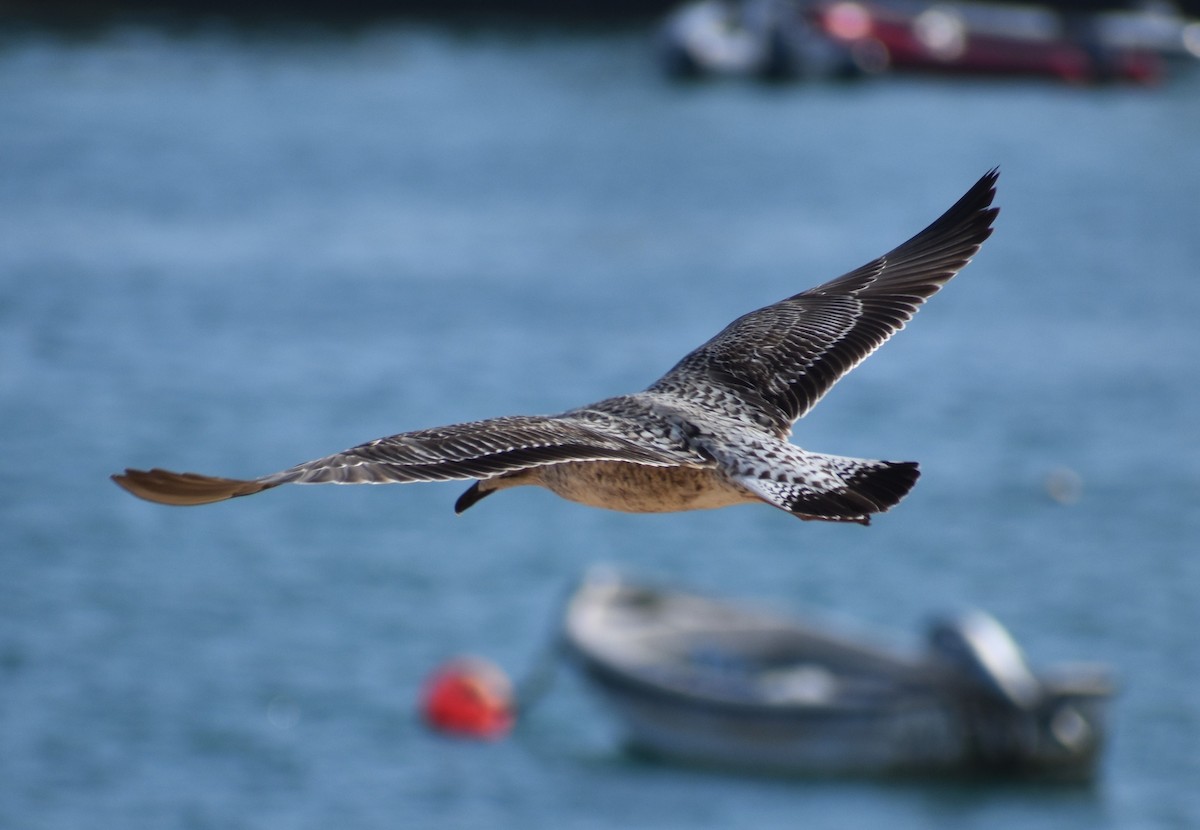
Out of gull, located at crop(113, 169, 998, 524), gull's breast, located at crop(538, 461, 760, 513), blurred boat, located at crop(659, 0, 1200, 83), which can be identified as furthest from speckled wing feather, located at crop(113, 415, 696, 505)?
blurred boat, located at crop(659, 0, 1200, 83)

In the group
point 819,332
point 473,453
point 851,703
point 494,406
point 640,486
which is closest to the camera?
point 473,453

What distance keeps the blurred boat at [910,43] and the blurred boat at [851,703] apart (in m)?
40.5

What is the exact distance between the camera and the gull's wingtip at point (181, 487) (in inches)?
196

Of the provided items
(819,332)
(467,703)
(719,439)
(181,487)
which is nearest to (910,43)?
(467,703)

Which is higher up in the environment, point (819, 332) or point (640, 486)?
point (819, 332)

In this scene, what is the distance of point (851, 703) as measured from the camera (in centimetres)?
2388

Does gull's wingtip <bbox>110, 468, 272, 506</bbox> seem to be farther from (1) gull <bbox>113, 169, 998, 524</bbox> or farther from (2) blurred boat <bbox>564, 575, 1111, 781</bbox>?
(2) blurred boat <bbox>564, 575, 1111, 781</bbox>

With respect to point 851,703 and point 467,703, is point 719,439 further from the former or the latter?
point 467,703

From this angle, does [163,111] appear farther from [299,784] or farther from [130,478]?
[130,478]

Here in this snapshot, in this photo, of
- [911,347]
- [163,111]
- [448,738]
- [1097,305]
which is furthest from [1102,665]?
[163,111]

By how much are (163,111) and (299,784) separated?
39876 mm

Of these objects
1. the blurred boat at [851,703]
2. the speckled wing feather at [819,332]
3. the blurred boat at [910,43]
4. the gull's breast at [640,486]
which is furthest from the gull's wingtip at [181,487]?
the blurred boat at [910,43]

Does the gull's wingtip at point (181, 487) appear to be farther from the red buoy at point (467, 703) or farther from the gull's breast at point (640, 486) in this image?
the red buoy at point (467, 703)

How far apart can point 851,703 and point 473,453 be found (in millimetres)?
18807
